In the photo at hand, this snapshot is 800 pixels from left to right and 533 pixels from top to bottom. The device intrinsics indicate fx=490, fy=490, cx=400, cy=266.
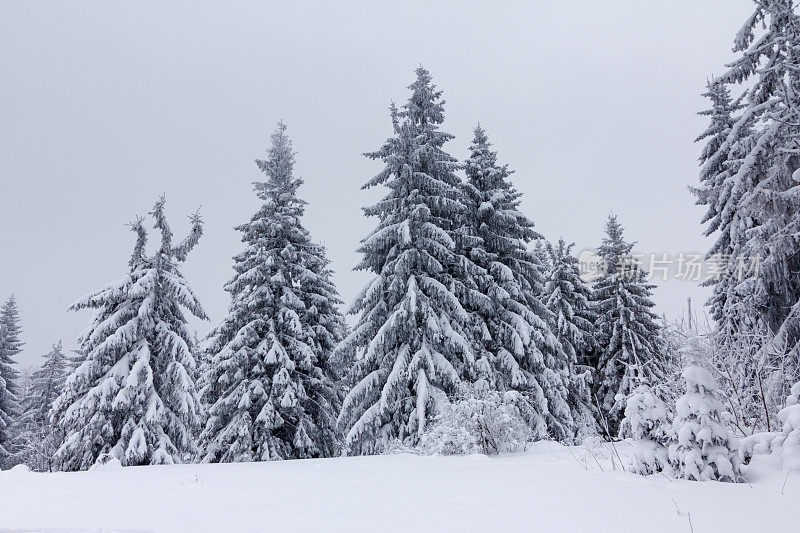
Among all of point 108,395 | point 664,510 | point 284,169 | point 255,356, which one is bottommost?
point 664,510

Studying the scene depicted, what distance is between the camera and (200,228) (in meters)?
18.3

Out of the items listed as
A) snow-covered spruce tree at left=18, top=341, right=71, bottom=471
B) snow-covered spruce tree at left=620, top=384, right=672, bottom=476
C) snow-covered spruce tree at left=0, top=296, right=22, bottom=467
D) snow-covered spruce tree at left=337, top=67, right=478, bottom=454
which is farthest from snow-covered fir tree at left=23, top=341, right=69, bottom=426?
snow-covered spruce tree at left=620, top=384, right=672, bottom=476

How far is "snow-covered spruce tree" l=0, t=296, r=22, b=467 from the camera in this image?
1177 inches

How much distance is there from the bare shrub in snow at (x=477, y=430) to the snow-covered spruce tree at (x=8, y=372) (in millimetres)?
30858

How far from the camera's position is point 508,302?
61.5 ft

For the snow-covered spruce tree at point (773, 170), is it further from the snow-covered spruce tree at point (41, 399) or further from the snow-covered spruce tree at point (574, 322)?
the snow-covered spruce tree at point (41, 399)

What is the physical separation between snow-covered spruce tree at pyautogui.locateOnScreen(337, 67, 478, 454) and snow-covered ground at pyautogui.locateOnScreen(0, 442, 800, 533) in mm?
7106

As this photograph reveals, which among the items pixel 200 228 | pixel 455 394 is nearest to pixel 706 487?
pixel 455 394

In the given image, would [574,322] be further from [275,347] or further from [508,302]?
[275,347]

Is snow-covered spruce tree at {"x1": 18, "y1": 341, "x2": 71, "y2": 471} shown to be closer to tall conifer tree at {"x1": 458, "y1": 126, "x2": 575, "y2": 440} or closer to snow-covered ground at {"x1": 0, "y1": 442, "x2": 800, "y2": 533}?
tall conifer tree at {"x1": 458, "y1": 126, "x2": 575, "y2": 440}

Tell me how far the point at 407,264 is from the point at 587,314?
1261 centimetres

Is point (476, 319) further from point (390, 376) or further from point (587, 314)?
point (587, 314)

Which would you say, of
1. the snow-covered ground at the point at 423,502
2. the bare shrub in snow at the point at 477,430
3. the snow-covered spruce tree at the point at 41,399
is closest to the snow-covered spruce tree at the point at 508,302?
the bare shrub in snow at the point at 477,430

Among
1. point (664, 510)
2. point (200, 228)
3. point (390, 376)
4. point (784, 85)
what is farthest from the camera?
point (200, 228)
